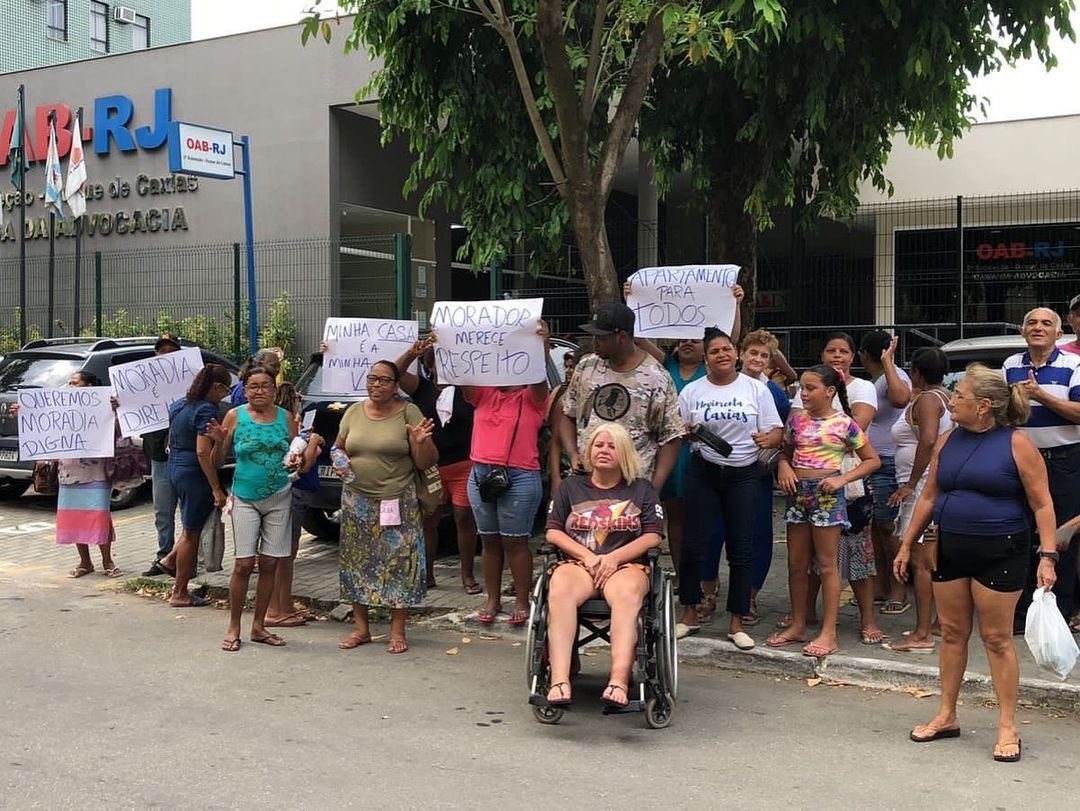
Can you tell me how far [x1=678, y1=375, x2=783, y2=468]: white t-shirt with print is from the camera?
628 cm

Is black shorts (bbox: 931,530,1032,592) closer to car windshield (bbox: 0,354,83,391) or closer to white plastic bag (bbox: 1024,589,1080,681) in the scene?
white plastic bag (bbox: 1024,589,1080,681)

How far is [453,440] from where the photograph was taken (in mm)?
7707

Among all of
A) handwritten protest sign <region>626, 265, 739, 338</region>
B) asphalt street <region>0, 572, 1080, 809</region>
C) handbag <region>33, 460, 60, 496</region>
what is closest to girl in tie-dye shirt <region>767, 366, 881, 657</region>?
asphalt street <region>0, 572, 1080, 809</region>

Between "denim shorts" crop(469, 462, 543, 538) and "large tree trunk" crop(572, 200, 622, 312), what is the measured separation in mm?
1219

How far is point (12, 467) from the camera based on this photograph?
11.1 m

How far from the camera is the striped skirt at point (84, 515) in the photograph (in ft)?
28.2

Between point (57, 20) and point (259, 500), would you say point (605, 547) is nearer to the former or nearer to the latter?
point (259, 500)

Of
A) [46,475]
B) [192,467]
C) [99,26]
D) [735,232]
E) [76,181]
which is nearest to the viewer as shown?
[192,467]

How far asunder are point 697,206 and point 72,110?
14.0 meters

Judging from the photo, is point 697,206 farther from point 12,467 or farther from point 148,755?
point 148,755

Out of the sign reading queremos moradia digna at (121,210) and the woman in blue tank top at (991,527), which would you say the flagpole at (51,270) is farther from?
the woman in blue tank top at (991,527)

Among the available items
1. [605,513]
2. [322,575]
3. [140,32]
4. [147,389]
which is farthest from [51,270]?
[140,32]

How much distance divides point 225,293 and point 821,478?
1320 cm

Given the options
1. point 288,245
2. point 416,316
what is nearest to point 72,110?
point 288,245
